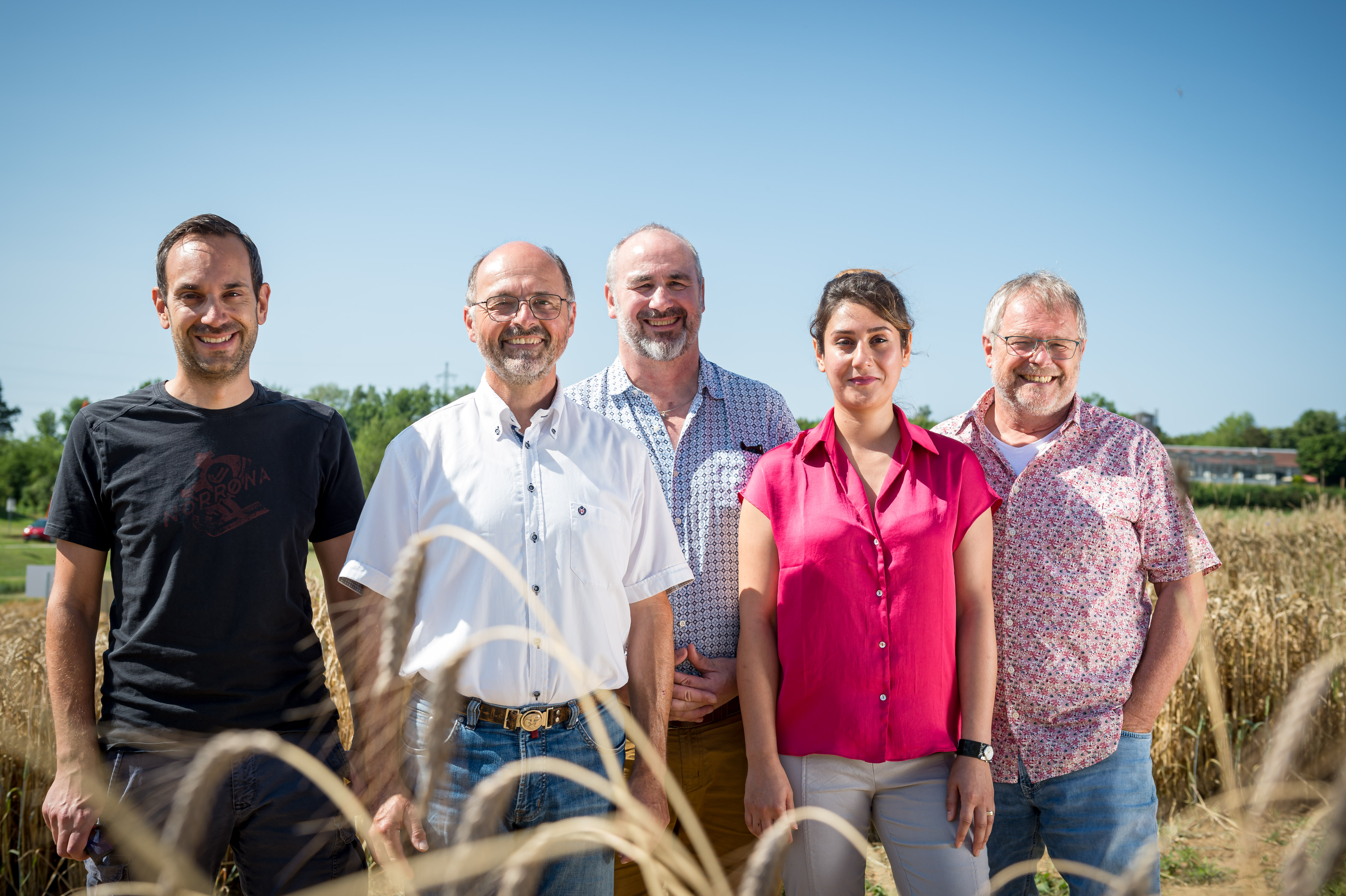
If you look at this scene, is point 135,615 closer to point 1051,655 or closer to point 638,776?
point 638,776

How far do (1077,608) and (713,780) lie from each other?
149cm

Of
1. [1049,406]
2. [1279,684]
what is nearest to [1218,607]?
[1279,684]

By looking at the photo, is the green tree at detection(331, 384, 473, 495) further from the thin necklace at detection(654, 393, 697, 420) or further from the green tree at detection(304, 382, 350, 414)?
the thin necklace at detection(654, 393, 697, 420)

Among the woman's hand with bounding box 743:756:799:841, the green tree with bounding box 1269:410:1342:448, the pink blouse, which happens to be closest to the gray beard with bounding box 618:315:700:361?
the pink blouse

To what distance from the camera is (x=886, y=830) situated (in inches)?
101

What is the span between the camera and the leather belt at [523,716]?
93.7 inches

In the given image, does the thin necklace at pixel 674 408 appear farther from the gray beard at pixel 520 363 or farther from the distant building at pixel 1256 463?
the distant building at pixel 1256 463

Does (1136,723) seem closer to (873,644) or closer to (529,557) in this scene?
(873,644)

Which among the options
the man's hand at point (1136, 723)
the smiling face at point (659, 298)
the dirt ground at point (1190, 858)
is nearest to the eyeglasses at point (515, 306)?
the smiling face at point (659, 298)

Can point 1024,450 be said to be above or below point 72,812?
above

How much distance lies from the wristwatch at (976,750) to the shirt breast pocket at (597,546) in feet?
4.00

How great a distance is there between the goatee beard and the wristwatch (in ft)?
9.19

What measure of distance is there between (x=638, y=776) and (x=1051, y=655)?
1.49m

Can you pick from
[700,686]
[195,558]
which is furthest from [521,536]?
[195,558]
